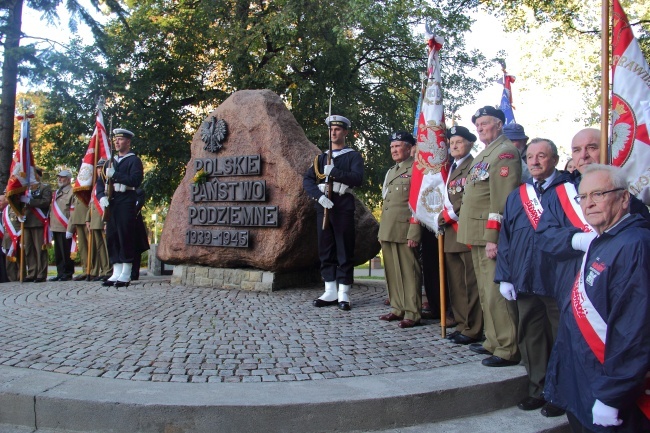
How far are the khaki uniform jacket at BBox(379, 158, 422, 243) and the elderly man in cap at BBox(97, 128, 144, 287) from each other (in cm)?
379

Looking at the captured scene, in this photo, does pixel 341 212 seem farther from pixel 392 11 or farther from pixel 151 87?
pixel 151 87

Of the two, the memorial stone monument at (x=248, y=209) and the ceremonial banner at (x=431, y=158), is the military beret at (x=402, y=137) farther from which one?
the memorial stone monument at (x=248, y=209)

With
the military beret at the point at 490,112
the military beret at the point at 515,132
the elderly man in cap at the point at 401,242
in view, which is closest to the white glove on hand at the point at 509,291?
the military beret at the point at 490,112

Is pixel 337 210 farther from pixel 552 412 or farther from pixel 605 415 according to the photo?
pixel 605 415

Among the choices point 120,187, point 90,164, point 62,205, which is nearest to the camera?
point 120,187

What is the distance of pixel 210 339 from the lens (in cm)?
453

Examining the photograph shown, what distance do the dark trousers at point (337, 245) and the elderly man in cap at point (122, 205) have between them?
301 cm

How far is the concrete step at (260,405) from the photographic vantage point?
10.3ft

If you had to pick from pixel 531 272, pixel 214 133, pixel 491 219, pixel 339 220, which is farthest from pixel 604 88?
pixel 214 133

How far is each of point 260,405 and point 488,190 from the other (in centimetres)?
242

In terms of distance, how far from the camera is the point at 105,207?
763 cm

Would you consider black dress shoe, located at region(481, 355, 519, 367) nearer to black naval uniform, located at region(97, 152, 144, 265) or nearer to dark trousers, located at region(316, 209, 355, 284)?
dark trousers, located at region(316, 209, 355, 284)

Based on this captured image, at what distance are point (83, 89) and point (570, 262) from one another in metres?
14.1

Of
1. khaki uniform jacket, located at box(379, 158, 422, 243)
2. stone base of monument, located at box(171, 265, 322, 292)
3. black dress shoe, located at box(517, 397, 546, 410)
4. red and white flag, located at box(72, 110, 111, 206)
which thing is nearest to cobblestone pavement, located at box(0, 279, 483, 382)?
stone base of monument, located at box(171, 265, 322, 292)
